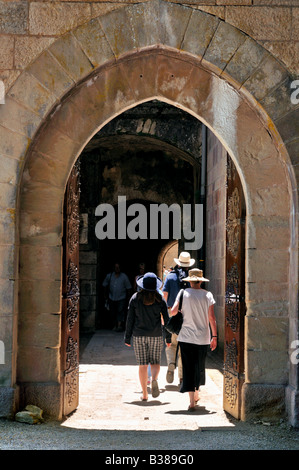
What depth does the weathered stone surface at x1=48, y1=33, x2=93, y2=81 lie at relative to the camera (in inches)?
208

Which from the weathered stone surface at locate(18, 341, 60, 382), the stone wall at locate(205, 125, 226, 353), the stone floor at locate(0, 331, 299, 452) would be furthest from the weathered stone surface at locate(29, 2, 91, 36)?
the stone wall at locate(205, 125, 226, 353)

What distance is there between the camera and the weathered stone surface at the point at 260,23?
531 cm

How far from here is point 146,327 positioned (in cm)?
636

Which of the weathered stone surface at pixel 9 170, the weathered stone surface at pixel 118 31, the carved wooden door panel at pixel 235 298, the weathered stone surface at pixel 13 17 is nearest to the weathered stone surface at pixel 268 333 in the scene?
the carved wooden door panel at pixel 235 298

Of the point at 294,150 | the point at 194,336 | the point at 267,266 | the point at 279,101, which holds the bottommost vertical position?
the point at 194,336

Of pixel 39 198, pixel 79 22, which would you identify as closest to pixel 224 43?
pixel 79 22

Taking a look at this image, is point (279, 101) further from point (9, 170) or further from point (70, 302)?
point (70, 302)

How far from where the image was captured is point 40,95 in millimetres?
5262

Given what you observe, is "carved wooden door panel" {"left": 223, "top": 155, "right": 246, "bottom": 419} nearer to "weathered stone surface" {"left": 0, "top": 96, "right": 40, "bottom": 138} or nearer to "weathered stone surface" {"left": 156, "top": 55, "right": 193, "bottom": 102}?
"weathered stone surface" {"left": 156, "top": 55, "right": 193, "bottom": 102}

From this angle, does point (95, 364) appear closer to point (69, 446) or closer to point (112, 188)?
point (69, 446)

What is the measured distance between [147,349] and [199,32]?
3.10 metres

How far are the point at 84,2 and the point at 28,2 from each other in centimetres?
47

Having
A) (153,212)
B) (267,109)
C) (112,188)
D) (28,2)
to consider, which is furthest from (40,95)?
(153,212)

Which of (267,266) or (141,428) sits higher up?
(267,266)
